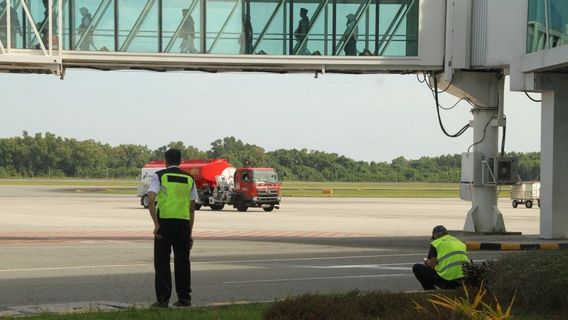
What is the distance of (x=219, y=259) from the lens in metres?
20.4

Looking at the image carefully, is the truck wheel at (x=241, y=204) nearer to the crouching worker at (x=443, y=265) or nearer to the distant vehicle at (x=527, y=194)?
the distant vehicle at (x=527, y=194)

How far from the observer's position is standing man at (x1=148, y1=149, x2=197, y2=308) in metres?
11.5

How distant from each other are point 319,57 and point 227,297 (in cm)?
1404

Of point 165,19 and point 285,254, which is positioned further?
point 165,19

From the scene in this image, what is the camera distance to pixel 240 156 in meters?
152

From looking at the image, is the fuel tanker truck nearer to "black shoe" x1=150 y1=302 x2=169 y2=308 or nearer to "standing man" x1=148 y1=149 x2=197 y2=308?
"standing man" x1=148 y1=149 x2=197 y2=308

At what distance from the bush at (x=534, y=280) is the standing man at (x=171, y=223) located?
136 inches

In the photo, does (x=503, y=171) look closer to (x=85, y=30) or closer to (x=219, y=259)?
(x=219, y=259)

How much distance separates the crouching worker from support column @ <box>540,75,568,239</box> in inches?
476

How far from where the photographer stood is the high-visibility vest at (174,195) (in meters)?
11.5

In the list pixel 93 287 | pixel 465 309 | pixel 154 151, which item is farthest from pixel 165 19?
pixel 154 151

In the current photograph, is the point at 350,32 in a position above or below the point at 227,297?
above

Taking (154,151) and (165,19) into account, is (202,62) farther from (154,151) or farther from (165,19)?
(154,151)

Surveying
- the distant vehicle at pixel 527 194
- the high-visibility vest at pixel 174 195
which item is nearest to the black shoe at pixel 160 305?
the high-visibility vest at pixel 174 195
